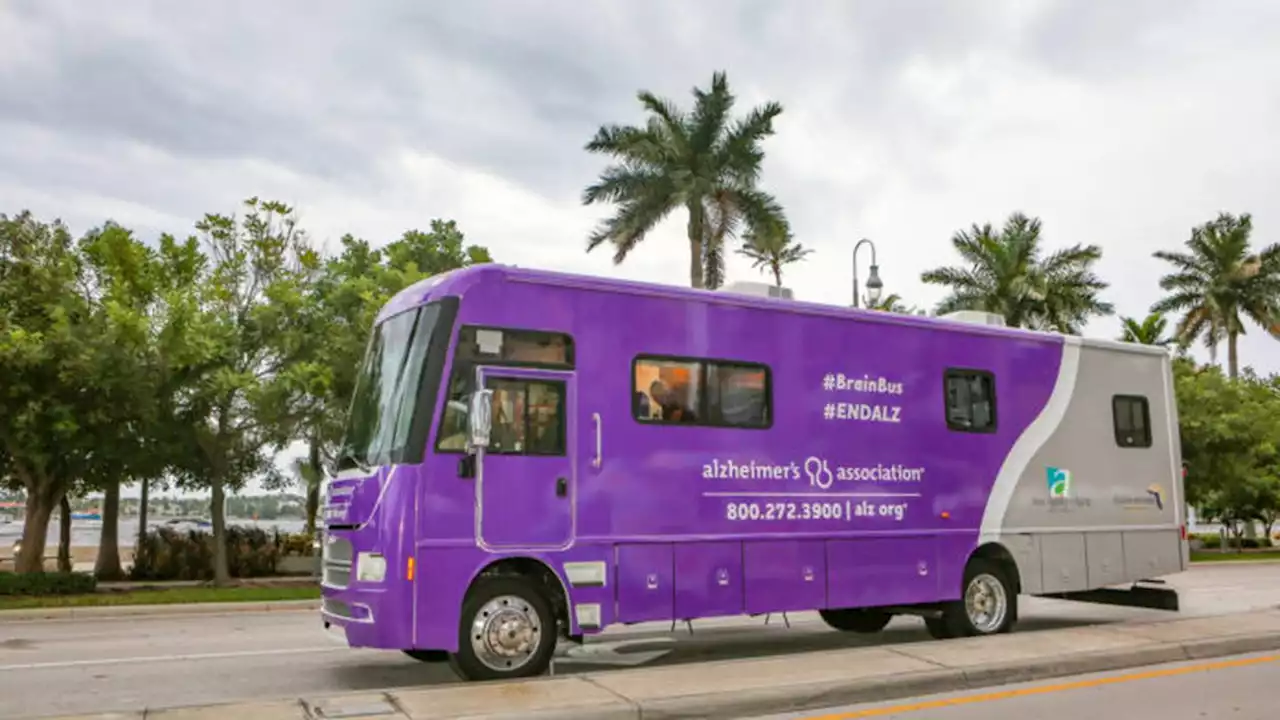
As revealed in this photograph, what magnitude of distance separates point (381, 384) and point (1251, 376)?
61388 mm

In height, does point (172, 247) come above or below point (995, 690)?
above

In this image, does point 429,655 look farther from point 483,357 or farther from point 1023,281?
point 1023,281

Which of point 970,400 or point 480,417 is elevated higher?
point 970,400

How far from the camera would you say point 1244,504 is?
133 ft

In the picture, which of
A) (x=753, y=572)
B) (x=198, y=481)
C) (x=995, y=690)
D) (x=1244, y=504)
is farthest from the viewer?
(x=1244, y=504)

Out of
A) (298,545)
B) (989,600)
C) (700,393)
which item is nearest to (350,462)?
(700,393)

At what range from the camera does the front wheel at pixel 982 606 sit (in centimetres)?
1186

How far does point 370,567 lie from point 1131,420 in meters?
9.92

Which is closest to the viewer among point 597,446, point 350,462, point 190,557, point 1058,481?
point 350,462

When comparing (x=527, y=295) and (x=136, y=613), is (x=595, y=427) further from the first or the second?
(x=136, y=613)

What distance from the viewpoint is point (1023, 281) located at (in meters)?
39.8

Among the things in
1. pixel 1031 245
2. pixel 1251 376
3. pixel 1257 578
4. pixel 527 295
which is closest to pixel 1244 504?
pixel 1031 245

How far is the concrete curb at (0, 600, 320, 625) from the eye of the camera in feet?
53.8

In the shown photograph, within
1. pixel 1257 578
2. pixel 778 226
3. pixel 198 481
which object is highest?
pixel 778 226
